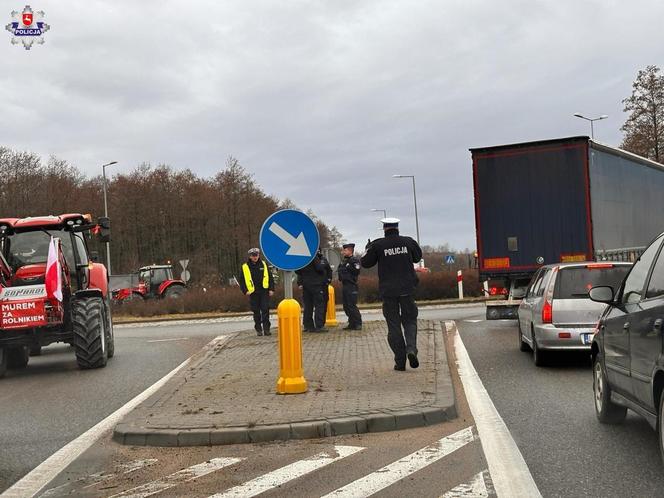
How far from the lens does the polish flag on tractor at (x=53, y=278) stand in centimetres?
1215

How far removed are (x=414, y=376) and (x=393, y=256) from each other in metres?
1.51

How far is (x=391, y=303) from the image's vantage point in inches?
398

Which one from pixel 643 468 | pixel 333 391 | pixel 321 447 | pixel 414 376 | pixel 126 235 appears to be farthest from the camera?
pixel 126 235

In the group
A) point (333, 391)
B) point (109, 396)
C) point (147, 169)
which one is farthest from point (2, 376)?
point (147, 169)

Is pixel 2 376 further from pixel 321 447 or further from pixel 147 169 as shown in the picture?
pixel 147 169

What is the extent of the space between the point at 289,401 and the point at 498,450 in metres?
2.64

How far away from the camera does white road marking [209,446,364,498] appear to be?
5203mm

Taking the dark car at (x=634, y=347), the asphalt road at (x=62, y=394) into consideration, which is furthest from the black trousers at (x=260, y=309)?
the dark car at (x=634, y=347)

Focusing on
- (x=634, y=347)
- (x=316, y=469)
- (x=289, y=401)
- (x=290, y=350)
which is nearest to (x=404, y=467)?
(x=316, y=469)

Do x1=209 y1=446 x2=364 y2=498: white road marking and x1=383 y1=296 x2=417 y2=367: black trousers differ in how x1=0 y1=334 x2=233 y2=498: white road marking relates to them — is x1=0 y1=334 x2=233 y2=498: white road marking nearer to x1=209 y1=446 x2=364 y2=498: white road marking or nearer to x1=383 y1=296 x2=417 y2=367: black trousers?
x1=209 y1=446 x2=364 y2=498: white road marking

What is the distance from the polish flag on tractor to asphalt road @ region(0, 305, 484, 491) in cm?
124

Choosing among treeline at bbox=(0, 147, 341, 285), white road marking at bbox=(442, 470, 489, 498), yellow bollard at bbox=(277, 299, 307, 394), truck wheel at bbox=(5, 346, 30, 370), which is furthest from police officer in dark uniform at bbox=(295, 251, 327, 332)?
treeline at bbox=(0, 147, 341, 285)

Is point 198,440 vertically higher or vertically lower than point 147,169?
lower

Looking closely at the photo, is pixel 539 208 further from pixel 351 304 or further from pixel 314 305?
pixel 314 305
